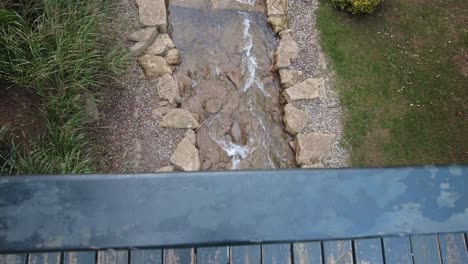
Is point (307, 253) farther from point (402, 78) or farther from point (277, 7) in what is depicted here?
point (277, 7)

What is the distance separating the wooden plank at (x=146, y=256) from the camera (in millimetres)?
2287

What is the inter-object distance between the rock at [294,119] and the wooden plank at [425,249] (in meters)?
3.91

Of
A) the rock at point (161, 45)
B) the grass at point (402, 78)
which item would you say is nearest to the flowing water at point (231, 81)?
the rock at point (161, 45)

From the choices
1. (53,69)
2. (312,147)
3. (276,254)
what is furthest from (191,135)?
(276,254)

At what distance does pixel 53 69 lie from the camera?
5469mm

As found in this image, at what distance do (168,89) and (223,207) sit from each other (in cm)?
416

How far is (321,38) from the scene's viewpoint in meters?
7.04

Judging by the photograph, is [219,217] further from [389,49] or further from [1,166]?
[389,49]

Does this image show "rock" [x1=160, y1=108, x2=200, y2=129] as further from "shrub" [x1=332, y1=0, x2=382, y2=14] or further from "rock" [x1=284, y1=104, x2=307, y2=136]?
"shrub" [x1=332, y1=0, x2=382, y2=14]

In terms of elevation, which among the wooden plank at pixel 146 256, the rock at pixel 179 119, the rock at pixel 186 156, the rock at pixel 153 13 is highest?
the wooden plank at pixel 146 256

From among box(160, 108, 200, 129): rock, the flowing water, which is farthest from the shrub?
box(160, 108, 200, 129): rock

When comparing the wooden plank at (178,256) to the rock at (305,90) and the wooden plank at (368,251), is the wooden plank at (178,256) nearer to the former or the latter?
the wooden plank at (368,251)

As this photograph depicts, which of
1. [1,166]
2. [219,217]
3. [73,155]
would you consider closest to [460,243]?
[219,217]

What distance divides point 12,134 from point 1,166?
396 mm
